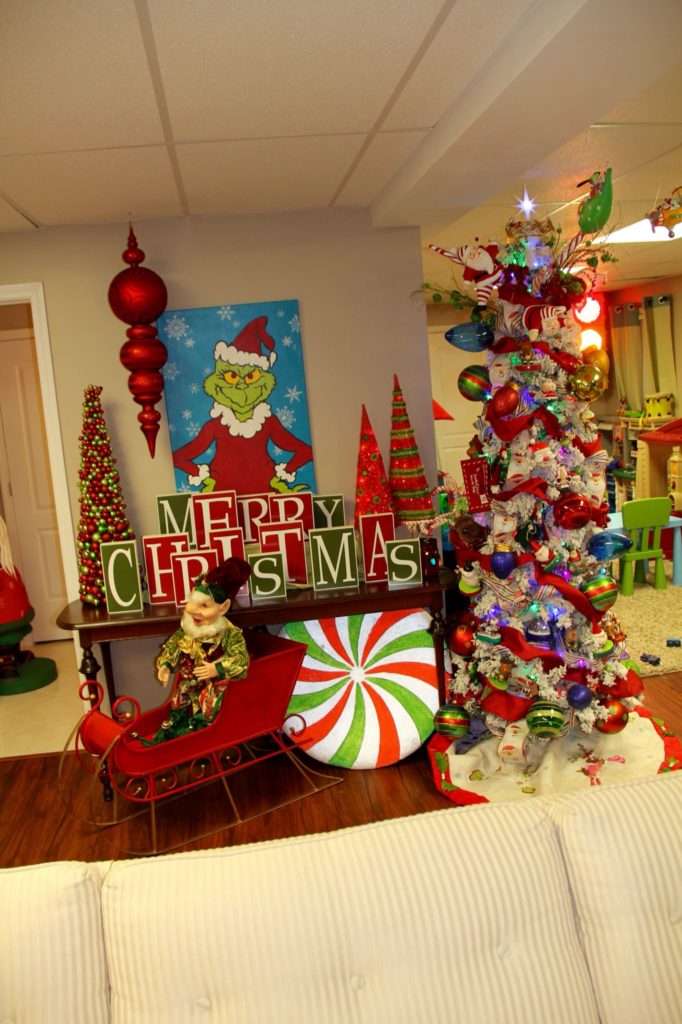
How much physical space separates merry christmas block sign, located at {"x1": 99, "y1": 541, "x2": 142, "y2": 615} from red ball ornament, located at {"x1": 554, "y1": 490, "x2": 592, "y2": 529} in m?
1.67

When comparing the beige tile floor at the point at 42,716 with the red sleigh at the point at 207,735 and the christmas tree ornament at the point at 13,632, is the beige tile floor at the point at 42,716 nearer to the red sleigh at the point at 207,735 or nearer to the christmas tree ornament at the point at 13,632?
the christmas tree ornament at the point at 13,632

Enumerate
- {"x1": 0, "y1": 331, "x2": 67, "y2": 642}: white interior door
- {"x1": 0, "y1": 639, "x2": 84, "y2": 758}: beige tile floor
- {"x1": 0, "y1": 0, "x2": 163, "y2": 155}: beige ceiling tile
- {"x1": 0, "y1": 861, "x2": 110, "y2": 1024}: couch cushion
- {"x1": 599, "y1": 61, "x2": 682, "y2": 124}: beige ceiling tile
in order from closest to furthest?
1. {"x1": 0, "y1": 861, "x2": 110, "y2": 1024}: couch cushion
2. {"x1": 0, "y1": 0, "x2": 163, "y2": 155}: beige ceiling tile
3. {"x1": 599, "y1": 61, "x2": 682, "y2": 124}: beige ceiling tile
4. {"x1": 0, "y1": 639, "x2": 84, "y2": 758}: beige tile floor
5. {"x1": 0, "y1": 331, "x2": 67, "y2": 642}: white interior door

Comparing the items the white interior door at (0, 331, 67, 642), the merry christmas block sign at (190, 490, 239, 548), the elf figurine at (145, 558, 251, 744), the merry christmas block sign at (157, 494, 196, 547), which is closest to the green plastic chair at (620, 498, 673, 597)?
the merry christmas block sign at (190, 490, 239, 548)

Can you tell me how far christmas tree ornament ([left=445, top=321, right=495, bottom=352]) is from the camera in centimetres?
315

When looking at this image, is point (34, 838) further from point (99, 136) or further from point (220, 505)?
point (99, 136)

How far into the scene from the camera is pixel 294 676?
3.05 m

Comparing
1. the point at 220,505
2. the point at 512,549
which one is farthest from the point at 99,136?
the point at 512,549

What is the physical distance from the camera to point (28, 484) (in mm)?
5715

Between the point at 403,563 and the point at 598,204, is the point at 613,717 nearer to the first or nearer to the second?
the point at 403,563

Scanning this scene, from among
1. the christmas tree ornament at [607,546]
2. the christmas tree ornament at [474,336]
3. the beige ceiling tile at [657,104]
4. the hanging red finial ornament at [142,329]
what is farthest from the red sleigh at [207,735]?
the beige ceiling tile at [657,104]

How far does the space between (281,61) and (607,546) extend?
2064mm

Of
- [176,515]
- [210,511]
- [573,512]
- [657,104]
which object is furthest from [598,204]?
[176,515]

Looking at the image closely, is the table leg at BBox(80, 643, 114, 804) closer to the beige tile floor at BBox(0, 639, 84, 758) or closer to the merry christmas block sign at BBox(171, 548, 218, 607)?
the merry christmas block sign at BBox(171, 548, 218, 607)

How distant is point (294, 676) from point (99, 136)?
196 centimetres
